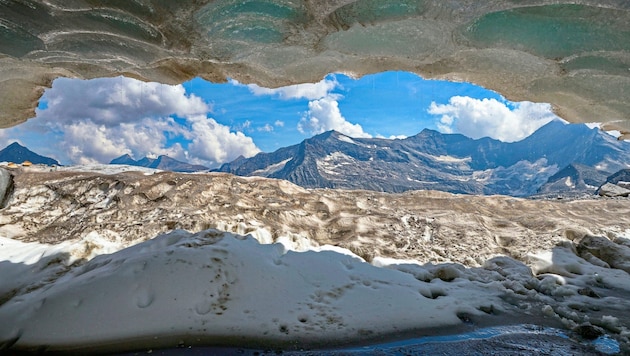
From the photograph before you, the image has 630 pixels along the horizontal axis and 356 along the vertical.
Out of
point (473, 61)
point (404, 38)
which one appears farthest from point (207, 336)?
point (473, 61)

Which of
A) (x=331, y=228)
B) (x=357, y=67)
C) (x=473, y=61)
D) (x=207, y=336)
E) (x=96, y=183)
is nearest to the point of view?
(x=207, y=336)

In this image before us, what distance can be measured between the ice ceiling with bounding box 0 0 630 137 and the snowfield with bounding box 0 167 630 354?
341cm

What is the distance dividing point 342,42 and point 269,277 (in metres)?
4.04

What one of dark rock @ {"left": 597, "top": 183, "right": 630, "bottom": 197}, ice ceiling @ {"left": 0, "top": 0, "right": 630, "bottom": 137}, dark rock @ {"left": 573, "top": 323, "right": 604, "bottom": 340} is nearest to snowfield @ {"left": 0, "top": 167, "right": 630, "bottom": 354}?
dark rock @ {"left": 573, "top": 323, "right": 604, "bottom": 340}

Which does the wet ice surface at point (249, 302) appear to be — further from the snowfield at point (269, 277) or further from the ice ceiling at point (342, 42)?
the ice ceiling at point (342, 42)

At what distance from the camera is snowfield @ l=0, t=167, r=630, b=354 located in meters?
4.52

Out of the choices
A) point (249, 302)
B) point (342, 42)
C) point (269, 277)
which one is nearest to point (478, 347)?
point (249, 302)

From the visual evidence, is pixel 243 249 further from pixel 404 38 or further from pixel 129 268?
pixel 404 38

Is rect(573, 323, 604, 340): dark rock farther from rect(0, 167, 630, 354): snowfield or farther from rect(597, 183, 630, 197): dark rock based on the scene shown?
rect(597, 183, 630, 197): dark rock

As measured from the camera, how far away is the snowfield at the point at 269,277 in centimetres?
452

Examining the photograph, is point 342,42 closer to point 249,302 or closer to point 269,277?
point 269,277

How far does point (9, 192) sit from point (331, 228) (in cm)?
986

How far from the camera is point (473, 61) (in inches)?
214

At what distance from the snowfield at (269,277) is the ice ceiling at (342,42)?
341 centimetres
